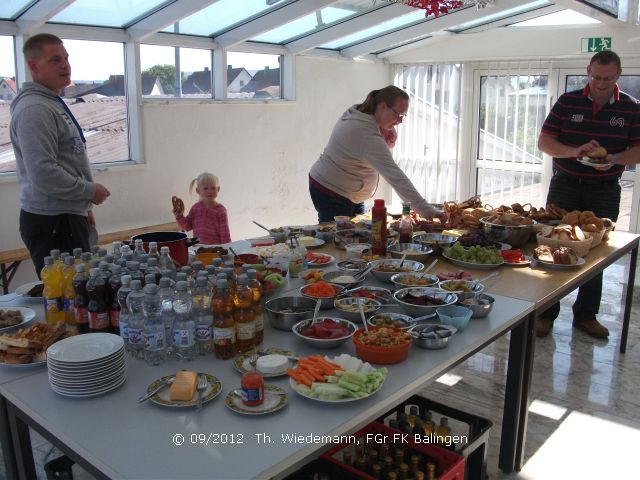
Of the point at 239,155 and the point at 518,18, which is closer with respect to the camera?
the point at 239,155

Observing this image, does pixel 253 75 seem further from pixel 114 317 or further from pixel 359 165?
pixel 114 317

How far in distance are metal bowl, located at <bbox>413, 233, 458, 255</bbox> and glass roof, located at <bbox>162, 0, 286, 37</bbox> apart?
2.87 meters

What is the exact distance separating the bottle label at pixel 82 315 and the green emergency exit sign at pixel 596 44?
5.79m

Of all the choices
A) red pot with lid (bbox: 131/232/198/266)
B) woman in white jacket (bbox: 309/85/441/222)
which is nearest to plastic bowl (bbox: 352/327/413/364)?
red pot with lid (bbox: 131/232/198/266)

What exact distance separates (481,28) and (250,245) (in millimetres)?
4904

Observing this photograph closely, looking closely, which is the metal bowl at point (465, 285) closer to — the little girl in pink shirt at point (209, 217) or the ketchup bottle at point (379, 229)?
the ketchup bottle at point (379, 229)

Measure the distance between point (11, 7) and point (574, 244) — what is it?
3.75m

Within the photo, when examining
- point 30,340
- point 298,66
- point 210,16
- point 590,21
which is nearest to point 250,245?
point 30,340

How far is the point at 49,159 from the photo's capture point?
2793 millimetres

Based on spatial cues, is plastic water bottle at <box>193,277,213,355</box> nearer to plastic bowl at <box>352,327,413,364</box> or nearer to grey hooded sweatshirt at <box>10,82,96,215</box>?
plastic bowl at <box>352,327,413,364</box>

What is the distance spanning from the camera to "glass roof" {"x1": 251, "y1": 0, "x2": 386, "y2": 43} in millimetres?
5687

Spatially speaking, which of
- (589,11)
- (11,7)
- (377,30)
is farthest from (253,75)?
(589,11)

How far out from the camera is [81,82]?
185 inches

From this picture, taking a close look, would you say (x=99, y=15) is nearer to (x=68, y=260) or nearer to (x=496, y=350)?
(x=68, y=260)
